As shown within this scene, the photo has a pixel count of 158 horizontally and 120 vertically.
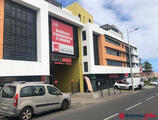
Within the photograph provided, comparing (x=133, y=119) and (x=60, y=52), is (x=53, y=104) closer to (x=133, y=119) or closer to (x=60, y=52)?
(x=133, y=119)

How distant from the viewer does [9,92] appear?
729 cm

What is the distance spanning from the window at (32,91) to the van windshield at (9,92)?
0.45m

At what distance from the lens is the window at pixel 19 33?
45.6 ft

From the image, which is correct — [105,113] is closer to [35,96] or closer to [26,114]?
[35,96]

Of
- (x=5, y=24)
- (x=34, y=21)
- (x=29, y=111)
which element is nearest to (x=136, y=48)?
(x=34, y=21)

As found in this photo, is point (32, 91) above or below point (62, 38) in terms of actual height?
below

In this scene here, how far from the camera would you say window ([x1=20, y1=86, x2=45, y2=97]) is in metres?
7.24

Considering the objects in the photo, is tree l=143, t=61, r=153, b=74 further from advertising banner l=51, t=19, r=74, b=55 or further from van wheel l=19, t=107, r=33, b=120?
van wheel l=19, t=107, r=33, b=120

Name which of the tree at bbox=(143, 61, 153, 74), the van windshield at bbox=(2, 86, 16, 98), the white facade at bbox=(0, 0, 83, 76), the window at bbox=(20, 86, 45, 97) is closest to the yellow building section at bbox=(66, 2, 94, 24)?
the white facade at bbox=(0, 0, 83, 76)

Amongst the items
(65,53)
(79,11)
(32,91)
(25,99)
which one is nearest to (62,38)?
(65,53)

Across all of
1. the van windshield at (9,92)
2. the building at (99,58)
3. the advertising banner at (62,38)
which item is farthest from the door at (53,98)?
the building at (99,58)

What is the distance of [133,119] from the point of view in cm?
670

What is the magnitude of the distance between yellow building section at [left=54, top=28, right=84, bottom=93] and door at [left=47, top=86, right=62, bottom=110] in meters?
14.5

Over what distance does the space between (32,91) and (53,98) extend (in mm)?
1597
